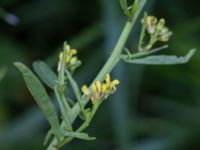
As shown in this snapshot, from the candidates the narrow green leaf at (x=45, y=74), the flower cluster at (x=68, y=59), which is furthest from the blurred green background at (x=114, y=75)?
the flower cluster at (x=68, y=59)

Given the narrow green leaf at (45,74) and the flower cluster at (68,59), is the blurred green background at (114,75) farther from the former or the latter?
the flower cluster at (68,59)

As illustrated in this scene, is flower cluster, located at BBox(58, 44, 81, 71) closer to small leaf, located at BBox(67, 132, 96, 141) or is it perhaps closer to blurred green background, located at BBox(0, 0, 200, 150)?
small leaf, located at BBox(67, 132, 96, 141)

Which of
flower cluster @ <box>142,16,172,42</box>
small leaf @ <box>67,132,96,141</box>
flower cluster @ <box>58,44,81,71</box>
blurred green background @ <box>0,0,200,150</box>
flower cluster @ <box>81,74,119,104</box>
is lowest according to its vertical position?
small leaf @ <box>67,132,96,141</box>

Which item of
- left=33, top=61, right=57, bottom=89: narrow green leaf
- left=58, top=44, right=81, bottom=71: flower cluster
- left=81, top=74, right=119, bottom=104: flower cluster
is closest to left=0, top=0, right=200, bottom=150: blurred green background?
left=33, top=61, right=57, bottom=89: narrow green leaf

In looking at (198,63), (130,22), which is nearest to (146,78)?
(198,63)

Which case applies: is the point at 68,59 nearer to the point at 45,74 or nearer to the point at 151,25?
the point at 45,74
